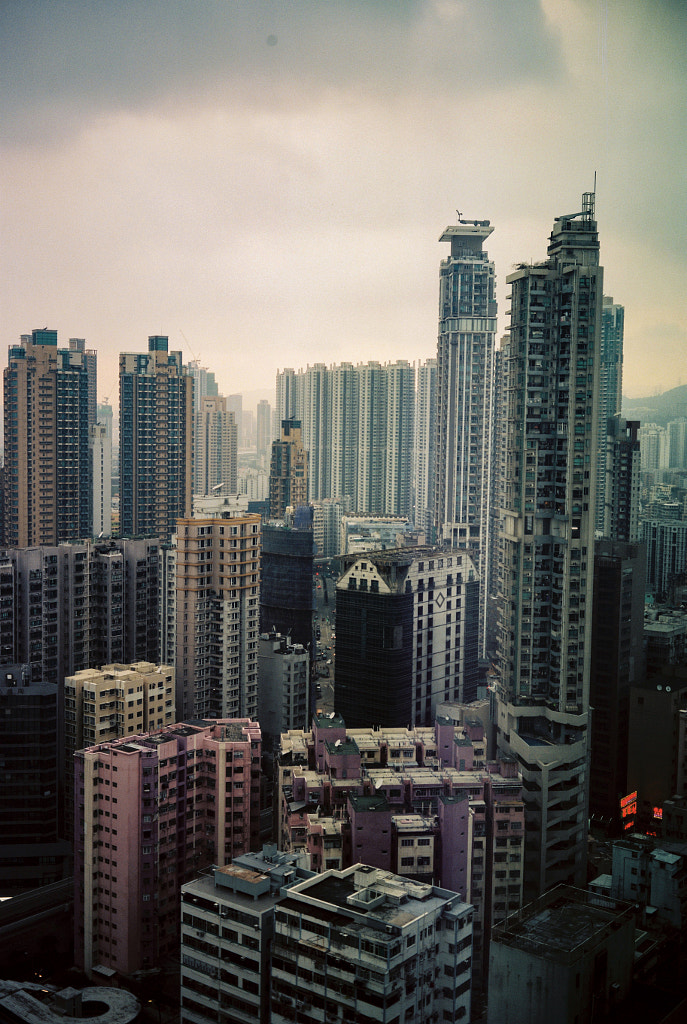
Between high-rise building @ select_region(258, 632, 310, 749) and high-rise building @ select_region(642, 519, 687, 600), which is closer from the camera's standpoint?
high-rise building @ select_region(642, 519, 687, 600)

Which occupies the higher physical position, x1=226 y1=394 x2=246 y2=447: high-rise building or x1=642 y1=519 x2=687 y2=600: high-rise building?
x1=226 y1=394 x2=246 y2=447: high-rise building

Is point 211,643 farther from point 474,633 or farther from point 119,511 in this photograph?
point 119,511

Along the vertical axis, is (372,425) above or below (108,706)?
above

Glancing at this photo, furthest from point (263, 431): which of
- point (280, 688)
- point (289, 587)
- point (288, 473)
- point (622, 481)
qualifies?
point (622, 481)

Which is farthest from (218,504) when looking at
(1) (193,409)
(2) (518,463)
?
(1) (193,409)

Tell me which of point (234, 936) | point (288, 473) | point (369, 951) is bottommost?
point (234, 936)

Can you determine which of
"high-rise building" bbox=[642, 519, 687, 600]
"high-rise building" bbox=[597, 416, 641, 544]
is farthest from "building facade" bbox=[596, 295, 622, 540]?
"high-rise building" bbox=[642, 519, 687, 600]

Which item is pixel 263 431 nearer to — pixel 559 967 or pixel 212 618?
pixel 212 618

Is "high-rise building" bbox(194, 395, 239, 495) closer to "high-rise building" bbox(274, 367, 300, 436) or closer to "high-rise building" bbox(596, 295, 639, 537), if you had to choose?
"high-rise building" bbox(274, 367, 300, 436)
